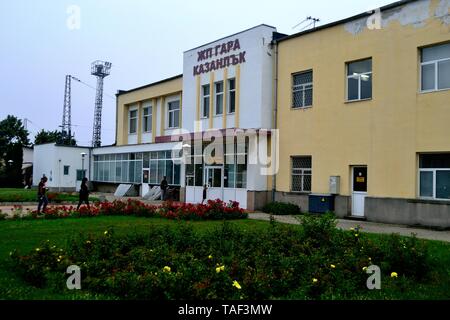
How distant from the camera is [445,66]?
58.6 ft

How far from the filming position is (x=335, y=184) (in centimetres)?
2116

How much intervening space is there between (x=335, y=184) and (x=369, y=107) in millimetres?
3606

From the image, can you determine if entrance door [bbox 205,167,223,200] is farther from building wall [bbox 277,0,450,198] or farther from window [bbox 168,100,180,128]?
window [bbox 168,100,180,128]

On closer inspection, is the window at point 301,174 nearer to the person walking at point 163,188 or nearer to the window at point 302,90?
the window at point 302,90

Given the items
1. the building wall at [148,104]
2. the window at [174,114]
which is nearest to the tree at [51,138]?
the building wall at [148,104]

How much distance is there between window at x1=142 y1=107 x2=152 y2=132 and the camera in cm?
3934

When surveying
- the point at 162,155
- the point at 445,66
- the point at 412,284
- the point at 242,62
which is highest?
the point at 242,62

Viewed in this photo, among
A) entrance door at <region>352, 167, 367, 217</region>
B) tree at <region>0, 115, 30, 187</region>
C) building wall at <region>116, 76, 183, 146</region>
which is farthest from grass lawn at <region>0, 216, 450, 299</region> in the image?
tree at <region>0, 115, 30, 187</region>

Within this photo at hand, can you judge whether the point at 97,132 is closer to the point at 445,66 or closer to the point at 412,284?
the point at 445,66

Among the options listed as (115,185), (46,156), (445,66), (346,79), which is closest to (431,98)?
(445,66)

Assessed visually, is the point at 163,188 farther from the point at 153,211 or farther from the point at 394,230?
the point at 394,230

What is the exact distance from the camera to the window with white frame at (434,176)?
17.6 meters

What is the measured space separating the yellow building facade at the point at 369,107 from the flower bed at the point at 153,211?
496cm

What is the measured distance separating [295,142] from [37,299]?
1825cm
